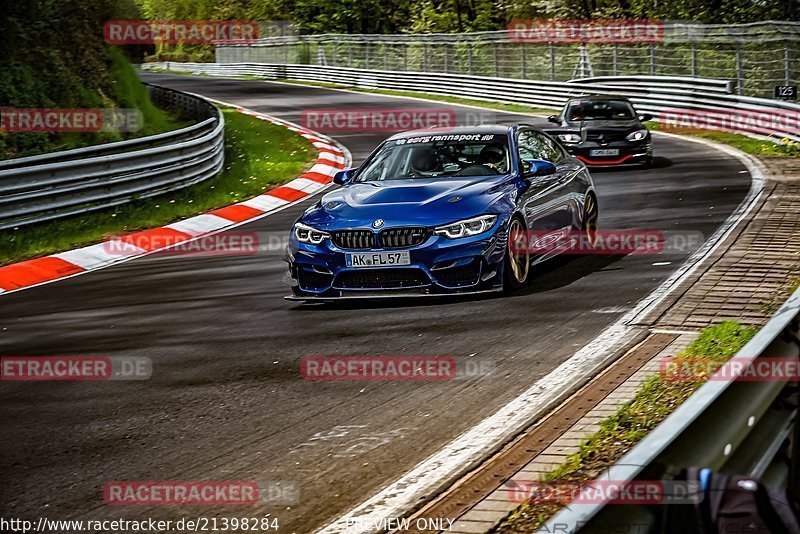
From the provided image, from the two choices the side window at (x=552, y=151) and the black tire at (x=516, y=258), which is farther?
the side window at (x=552, y=151)

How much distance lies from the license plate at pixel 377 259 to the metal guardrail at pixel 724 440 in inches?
194

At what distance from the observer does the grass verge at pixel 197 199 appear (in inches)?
618

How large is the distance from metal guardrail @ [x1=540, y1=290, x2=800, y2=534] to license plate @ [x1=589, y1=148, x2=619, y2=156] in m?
16.3

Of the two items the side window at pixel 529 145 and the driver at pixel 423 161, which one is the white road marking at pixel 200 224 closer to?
the driver at pixel 423 161

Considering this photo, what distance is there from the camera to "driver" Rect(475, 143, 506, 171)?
10914 mm

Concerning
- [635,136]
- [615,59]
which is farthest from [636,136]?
[615,59]

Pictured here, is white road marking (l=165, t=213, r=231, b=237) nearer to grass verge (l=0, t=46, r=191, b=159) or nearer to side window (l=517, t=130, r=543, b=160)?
grass verge (l=0, t=46, r=191, b=159)

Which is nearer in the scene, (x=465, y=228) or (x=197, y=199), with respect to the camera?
(x=465, y=228)

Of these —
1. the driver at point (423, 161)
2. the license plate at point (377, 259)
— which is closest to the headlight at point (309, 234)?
the license plate at point (377, 259)

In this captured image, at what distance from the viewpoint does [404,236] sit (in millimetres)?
9664

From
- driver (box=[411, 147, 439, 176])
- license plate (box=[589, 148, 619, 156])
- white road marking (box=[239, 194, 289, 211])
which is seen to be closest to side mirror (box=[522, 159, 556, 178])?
driver (box=[411, 147, 439, 176])

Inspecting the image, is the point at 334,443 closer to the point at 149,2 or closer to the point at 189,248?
the point at 189,248

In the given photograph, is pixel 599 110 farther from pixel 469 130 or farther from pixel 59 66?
pixel 469 130

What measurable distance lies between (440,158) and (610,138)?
34.5ft
